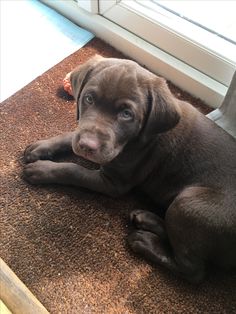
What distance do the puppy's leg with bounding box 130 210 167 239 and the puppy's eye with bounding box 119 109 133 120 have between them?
0.51 metres

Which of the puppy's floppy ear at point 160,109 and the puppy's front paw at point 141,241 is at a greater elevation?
the puppy's floppy ear at point 160,109

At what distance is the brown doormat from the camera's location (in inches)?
75.7

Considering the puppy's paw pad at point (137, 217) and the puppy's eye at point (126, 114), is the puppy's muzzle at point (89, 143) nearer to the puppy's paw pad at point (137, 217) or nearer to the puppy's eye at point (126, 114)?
the puppy's eye at point (126, 114)

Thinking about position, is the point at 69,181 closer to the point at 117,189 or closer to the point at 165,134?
the point at 117,189

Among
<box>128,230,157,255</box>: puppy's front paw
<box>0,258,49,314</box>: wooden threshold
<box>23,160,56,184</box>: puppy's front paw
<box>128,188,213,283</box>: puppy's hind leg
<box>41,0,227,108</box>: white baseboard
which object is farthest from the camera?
<box>41,0,227,108</box>: white baseboard

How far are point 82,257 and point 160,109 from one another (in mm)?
724

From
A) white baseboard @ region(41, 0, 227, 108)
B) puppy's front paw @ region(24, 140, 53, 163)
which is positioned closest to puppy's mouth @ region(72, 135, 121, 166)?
puppy's front paw @ region(24, 140, 53, 163)

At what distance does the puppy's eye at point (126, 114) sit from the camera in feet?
5.80

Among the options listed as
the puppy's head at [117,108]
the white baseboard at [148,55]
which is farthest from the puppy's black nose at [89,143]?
the white baseboard at [148,55]

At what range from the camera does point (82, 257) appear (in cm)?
202

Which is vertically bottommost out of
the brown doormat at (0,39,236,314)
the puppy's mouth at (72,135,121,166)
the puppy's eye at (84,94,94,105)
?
the brown doormat at (0,39,236,314)

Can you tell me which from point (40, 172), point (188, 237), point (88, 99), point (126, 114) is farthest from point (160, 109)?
point (40, 172)

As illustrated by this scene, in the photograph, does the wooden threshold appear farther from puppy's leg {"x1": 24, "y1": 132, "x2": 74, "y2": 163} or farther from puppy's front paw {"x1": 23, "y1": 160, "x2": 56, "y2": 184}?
puppy's leg {"x1": 24, "y1": 132, "x2": 74, "y2": 163}

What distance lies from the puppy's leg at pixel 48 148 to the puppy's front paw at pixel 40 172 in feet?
0.20
